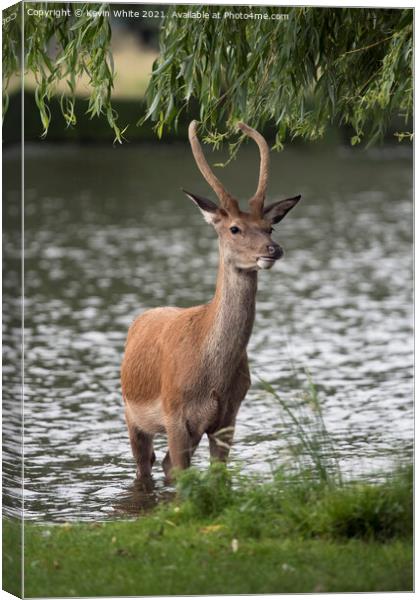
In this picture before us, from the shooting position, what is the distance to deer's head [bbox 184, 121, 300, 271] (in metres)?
8.23

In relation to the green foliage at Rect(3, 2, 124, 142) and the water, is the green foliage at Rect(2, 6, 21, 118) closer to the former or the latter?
the green foliage at Rect(3, 2, 124, 142)

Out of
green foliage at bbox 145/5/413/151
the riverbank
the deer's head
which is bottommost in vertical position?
the riverbank

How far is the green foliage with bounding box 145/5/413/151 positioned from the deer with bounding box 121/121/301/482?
0.99 ft

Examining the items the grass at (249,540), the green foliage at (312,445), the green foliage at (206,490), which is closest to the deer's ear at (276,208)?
the green foliage at (312,445)

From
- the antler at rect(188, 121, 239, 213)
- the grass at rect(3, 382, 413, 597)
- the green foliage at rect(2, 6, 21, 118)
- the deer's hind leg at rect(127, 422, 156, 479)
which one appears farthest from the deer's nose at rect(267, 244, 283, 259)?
the green foliage at rect(2, 6, 21, 118)

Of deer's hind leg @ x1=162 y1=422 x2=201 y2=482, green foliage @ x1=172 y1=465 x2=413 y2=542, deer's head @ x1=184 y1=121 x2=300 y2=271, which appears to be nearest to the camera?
green foliage @ x1=172 y1=465 x2=413 y2=542

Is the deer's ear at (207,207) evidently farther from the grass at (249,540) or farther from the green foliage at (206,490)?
the green foliage at (206,490)

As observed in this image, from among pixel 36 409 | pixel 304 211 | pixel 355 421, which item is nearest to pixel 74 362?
pixel 36 409

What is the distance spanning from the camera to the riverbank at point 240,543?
24.8 ft

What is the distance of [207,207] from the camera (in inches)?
326

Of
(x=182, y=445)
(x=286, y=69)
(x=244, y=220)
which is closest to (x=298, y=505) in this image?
(x=182, y=445)

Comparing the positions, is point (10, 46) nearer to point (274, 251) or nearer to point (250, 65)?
point (250, 65)

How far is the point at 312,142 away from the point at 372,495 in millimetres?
2760

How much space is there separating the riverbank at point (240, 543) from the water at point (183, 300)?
320 millimetres
